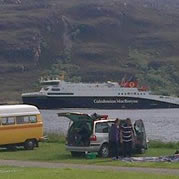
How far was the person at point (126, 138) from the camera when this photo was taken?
2816cm

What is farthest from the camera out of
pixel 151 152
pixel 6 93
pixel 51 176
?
pixel 6 93

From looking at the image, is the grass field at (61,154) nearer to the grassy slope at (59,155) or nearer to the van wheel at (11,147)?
the grassy slope at (59,155)

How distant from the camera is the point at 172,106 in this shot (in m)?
150

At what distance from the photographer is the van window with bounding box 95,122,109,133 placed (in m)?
28.6

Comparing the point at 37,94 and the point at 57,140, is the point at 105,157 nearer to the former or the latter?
the point at 57,140

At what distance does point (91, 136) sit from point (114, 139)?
0.94m

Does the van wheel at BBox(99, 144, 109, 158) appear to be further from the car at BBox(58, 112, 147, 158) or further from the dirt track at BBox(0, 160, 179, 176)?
the dirt track at BBox(0, 160, 179, 176)

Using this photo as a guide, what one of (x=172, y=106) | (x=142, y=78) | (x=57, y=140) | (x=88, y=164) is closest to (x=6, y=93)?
(x=142, y=78)

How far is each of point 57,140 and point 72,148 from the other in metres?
9.03

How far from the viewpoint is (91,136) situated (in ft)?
92.7

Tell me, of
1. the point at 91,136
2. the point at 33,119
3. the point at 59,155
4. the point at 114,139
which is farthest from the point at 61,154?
the point at 33,119

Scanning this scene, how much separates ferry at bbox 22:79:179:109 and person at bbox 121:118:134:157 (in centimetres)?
11093

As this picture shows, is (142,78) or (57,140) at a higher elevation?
(142,78)

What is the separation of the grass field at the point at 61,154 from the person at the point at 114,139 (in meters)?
0.78
